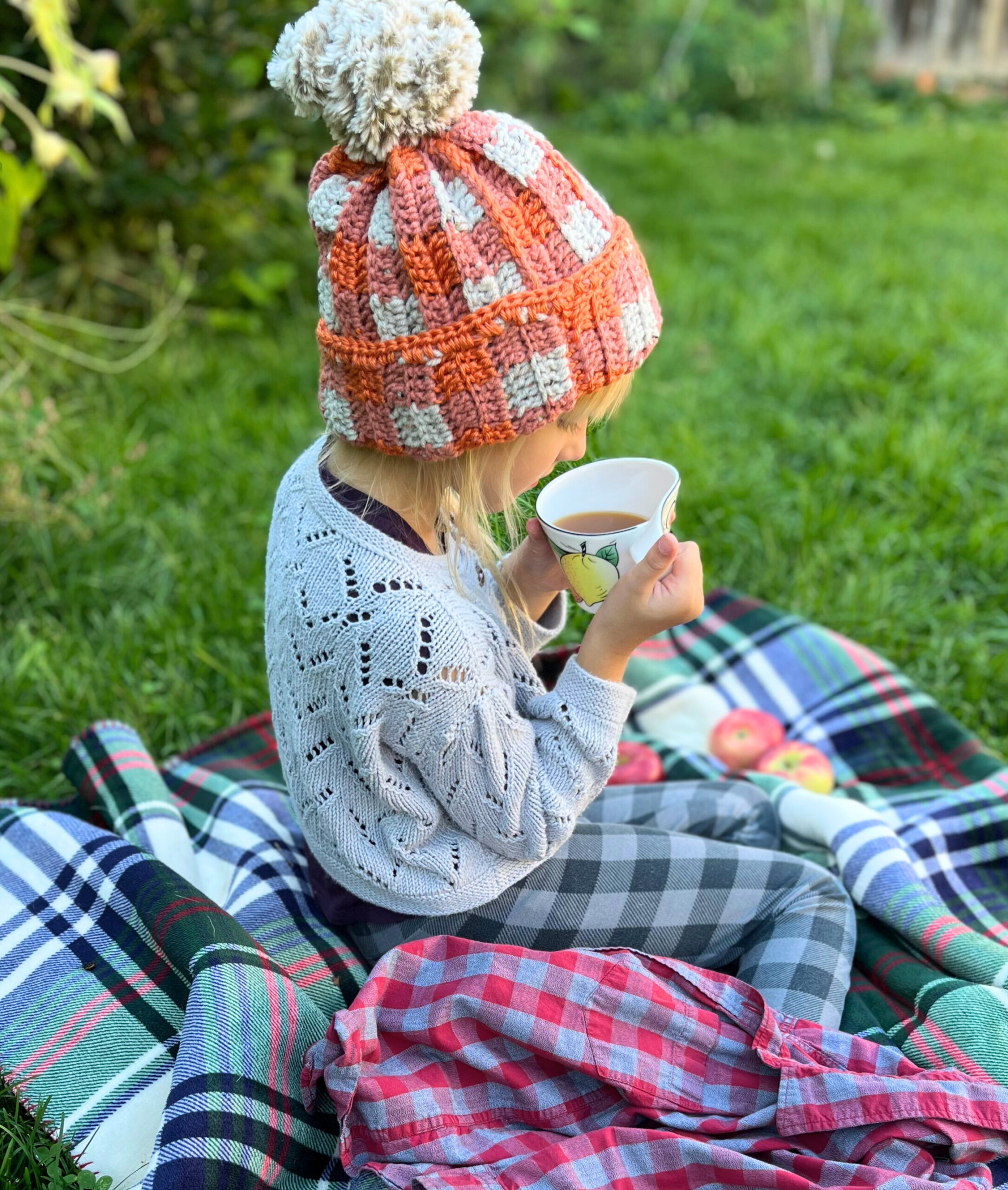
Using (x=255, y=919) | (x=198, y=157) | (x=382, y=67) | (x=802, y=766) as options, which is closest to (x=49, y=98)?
(x=198, y=157)

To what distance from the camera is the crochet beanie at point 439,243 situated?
1336mm

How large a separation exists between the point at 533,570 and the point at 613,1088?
30.5 inches

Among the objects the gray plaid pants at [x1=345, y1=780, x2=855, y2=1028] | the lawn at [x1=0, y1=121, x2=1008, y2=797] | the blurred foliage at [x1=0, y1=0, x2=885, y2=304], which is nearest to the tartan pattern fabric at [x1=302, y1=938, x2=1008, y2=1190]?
the gray plaid pants at [x1=345, y1=780, x2=855, y2=1028]

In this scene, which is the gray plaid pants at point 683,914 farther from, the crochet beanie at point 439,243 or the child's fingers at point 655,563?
the crochet beanie at point 439,243

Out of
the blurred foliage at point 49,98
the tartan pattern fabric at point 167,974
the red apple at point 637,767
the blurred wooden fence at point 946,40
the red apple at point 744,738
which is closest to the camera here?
the tartan pattern fabric at point 167,974

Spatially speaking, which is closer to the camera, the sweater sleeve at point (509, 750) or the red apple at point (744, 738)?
the sweater sleeve at point (509, 750)

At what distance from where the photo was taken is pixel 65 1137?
153 cm

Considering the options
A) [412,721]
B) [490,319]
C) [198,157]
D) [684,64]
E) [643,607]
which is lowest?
[684,64]

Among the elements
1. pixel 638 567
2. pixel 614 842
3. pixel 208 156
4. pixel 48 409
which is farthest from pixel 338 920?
pixel 208 156

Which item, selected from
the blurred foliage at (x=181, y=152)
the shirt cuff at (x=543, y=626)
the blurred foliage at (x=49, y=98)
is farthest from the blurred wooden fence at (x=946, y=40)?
the shirt cuff at (x=543, y=626)

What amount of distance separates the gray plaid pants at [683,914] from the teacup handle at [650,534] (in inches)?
20.4

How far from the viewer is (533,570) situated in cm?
178

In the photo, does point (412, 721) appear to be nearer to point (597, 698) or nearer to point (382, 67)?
point (597, 698)

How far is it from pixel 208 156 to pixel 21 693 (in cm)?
235
